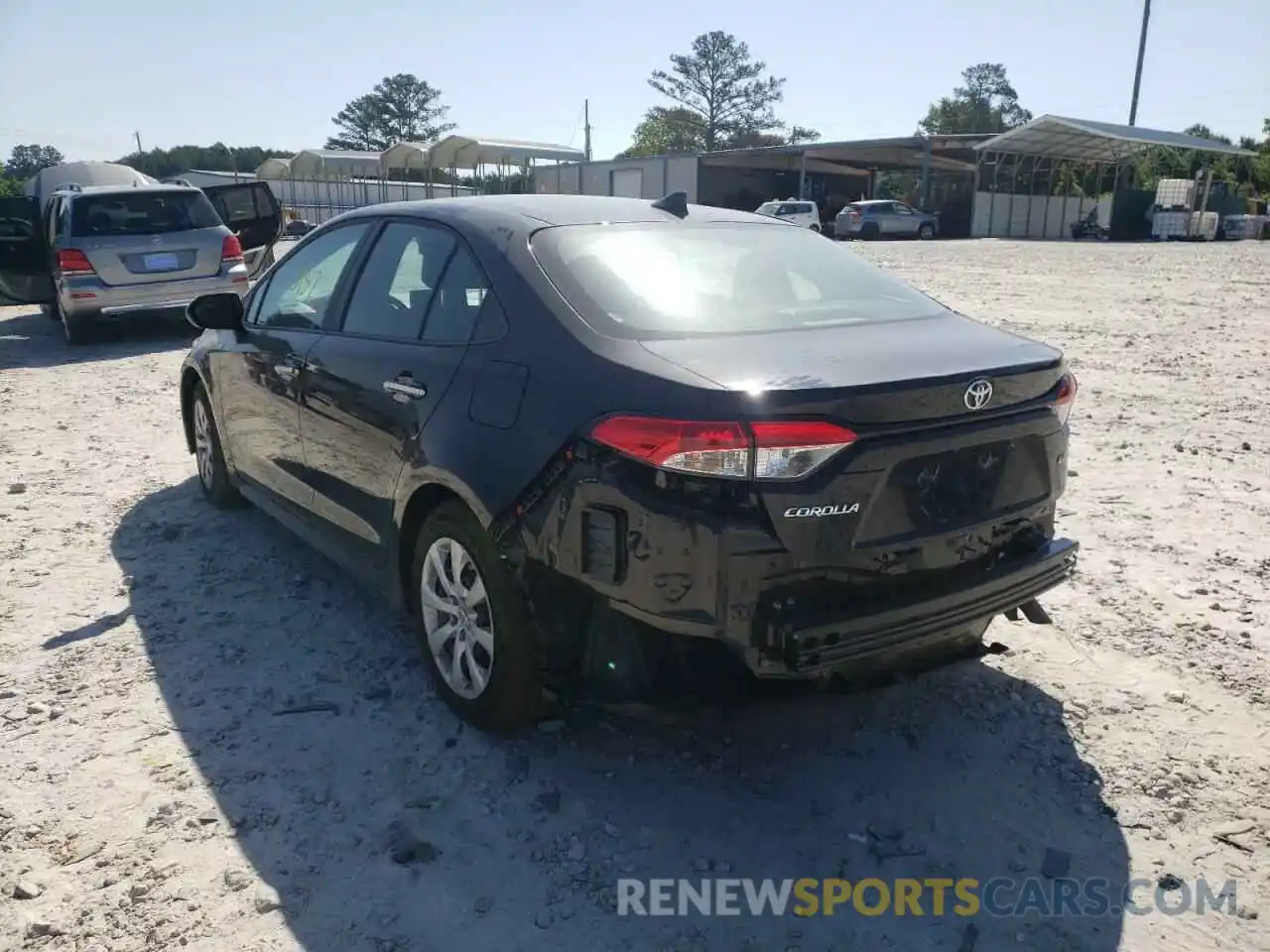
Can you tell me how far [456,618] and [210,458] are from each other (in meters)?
2.82

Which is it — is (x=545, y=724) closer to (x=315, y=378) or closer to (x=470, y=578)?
(x=470, y=578)

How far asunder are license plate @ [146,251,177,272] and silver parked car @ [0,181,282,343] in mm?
11

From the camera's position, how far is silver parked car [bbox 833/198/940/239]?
37688mm

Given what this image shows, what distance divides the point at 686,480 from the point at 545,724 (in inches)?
49.3

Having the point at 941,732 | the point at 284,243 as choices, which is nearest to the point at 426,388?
the point at 941,732

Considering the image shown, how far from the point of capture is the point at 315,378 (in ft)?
12.8

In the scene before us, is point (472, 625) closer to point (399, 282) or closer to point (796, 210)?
point (399, 282)

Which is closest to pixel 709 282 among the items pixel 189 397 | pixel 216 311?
pixel 216 311

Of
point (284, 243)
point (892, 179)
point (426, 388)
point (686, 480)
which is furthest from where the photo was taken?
point (892, 179)

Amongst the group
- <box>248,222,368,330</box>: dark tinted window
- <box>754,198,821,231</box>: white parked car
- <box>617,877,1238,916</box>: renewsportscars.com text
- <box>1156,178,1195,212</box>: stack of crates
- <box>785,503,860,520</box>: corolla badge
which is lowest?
<box>617,877,1238,916</box>: renewsportscars.com text

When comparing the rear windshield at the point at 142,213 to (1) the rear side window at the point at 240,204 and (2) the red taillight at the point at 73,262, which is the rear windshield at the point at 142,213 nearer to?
(2) the red taillight at the point at 73,262

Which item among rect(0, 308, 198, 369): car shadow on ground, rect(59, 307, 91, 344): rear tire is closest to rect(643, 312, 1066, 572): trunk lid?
rect(0, 308, 198, 369): car shadow on ground

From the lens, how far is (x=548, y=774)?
3047 mm

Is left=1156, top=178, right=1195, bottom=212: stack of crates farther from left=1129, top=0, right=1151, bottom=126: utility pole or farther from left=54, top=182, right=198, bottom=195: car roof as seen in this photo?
left=54, top=182, right=198, bottom=195: car roof
